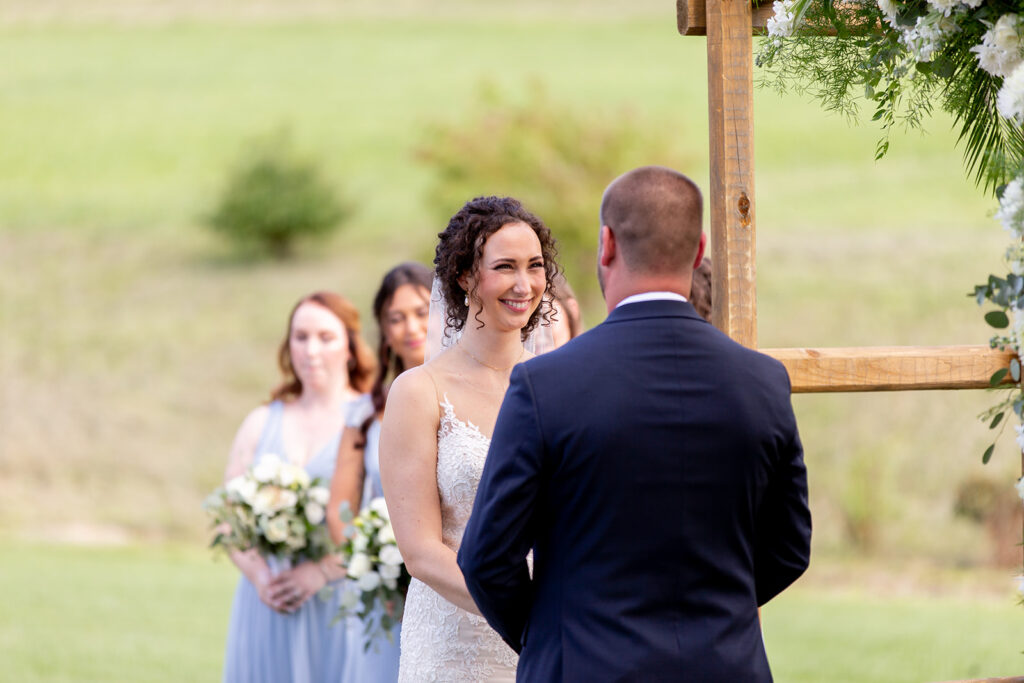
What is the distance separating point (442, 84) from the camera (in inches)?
1763

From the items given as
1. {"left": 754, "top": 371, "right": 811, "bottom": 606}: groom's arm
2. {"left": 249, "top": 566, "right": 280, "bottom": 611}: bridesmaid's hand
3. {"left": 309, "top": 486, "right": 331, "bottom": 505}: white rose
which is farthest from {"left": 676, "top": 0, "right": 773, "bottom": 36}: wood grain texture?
{"left": 249, "top": 566, "right": 280, "bottom": 611}: bridesmaid's hand

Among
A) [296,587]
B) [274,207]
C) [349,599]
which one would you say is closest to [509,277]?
[349,599]

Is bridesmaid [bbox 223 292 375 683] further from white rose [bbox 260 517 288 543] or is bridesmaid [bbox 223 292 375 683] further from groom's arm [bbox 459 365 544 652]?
groom's arm [bbox 459 365 544 652]

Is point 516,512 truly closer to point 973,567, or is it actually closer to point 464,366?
point 464,366

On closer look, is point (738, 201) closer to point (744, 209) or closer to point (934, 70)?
point (744, 209)

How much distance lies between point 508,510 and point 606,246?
57 centimetres

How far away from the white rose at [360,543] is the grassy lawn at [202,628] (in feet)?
15.3

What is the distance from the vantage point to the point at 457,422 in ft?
10.6

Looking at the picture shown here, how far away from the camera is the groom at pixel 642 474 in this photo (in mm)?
2268

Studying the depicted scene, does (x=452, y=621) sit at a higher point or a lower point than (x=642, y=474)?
lower

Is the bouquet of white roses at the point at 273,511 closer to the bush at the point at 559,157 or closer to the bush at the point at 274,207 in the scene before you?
the bush at the point at 559,157

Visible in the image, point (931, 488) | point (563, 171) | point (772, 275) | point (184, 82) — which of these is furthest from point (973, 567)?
point (184, 82)

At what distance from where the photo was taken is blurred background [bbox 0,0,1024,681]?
522 inches

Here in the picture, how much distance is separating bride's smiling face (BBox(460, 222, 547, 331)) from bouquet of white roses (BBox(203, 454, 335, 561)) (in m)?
2.22
